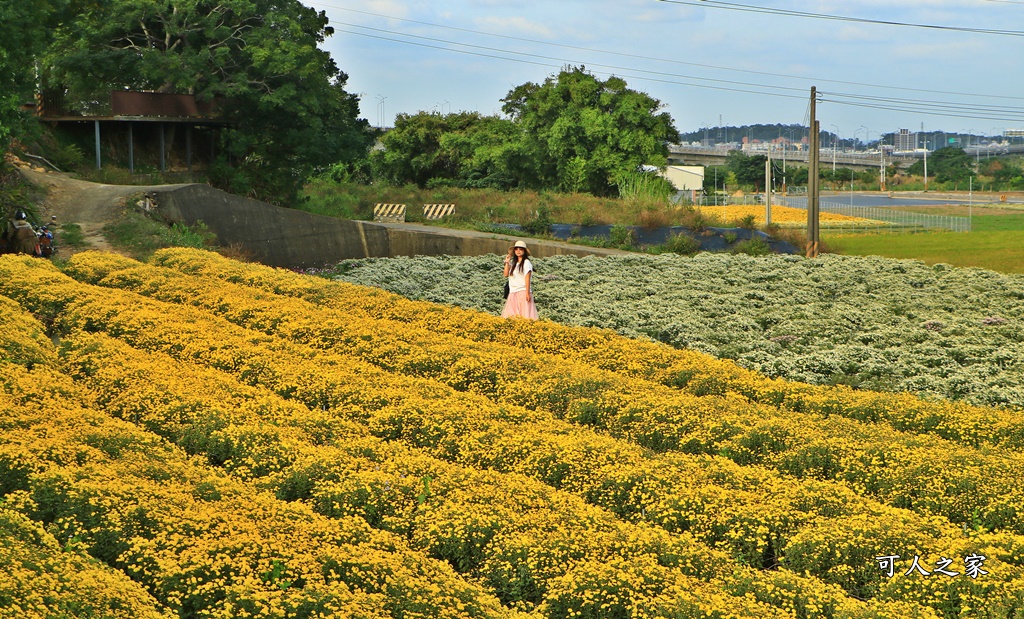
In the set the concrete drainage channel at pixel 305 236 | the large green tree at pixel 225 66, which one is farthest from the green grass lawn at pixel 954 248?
the large green tree at pixel 225 66

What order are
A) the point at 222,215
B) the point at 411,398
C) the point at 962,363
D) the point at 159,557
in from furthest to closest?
the point at 222,215 < the point at 962,363 < the point at 411,398 < the point at 159,557

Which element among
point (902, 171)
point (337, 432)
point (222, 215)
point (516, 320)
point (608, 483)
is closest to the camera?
point (608, 483)

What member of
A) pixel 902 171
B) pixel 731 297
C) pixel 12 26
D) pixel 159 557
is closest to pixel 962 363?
pixel 731 297

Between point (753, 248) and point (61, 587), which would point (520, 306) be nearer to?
point (61, 587)

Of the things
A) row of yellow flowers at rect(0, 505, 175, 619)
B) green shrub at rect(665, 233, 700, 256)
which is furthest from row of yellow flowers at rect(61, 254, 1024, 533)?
green shrub at rect(665, 233, 700, 256)

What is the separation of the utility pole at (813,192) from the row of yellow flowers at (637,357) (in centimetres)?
1614

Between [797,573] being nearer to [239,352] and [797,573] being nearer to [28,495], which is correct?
[28,495]

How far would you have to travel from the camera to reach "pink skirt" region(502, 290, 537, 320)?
16969 mm

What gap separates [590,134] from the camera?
49094 mm

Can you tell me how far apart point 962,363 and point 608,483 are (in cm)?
820

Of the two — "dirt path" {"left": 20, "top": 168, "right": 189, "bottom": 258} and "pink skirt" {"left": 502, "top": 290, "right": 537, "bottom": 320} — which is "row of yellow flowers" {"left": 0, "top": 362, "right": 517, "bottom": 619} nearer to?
"pink skirt" {"left": 502, "top": 290, "right": 537, "bottom": 320}

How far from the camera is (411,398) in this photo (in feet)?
36.2

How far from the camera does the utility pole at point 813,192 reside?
99.0 feet

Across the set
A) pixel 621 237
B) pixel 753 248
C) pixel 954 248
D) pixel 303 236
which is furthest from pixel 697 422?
pixel 954 248
